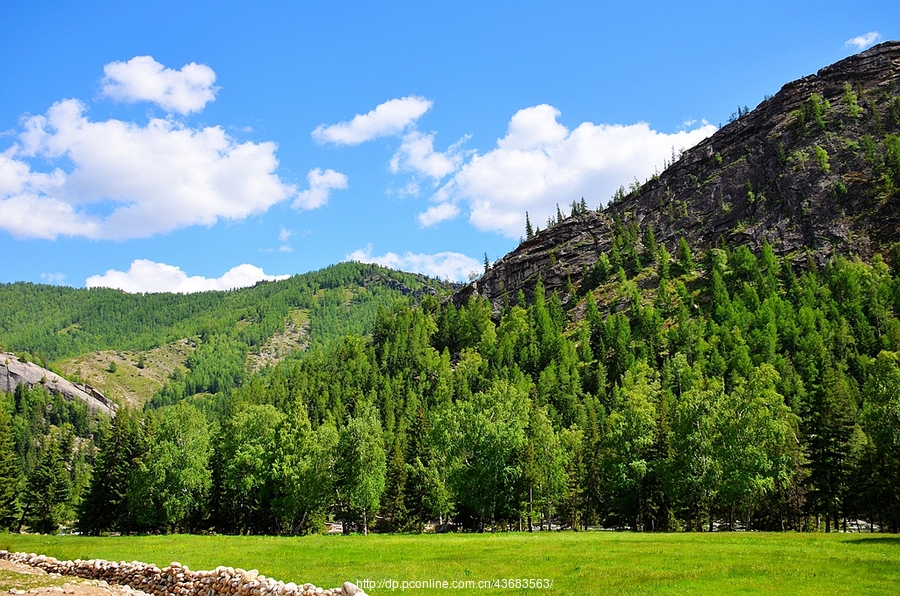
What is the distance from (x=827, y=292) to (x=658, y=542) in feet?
374

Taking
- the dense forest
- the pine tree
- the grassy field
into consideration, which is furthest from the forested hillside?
the grassy field

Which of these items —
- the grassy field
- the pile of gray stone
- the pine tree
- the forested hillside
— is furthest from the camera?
the pine tree

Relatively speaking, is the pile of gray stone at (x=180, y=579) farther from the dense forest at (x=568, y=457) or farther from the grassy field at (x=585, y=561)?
the dense forest at (x=568, y=457)

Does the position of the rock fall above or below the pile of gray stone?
above

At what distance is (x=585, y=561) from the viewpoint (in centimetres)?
3047

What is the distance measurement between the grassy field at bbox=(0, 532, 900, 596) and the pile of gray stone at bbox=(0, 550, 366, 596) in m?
3.85

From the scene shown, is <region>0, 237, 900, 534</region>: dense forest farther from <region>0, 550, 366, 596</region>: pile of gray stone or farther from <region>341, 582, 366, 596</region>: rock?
<region>341, 582, 366, 596</region>: rock

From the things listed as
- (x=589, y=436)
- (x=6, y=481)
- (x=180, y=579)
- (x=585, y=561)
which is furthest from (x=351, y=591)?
(x=6, y=481)

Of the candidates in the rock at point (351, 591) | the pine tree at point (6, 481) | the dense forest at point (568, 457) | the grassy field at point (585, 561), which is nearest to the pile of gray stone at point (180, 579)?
the rock at point (351, 591)

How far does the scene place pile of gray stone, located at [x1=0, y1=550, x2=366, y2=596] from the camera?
2135cm

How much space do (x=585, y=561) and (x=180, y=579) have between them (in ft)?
67.9

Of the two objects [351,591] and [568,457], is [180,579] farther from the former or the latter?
[568,457]

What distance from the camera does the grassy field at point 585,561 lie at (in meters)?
23.5

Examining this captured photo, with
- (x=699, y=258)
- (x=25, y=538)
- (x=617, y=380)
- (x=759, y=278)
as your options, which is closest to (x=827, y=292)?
(x=759, y=278)
